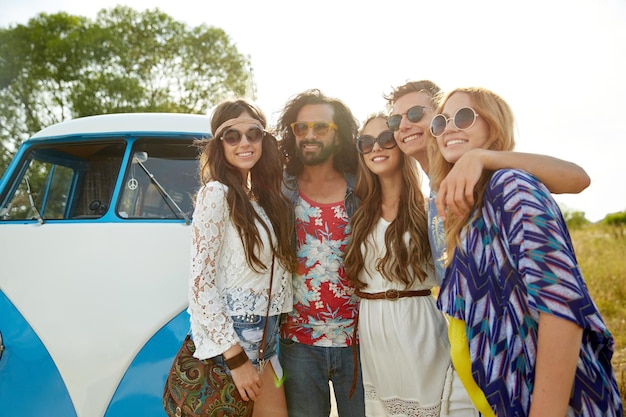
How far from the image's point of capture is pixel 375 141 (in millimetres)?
2709

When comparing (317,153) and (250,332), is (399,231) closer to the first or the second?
(317,153)

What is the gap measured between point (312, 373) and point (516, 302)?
1.38 meters

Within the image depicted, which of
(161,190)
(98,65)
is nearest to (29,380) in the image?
(161,190)

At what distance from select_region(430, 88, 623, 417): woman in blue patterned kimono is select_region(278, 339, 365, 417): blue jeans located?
0.96 metres

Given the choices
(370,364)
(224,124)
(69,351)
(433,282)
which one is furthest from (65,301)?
(433,282)

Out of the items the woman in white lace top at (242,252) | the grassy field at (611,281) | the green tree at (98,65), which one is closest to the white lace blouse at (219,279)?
the woman in white lace top at (242,252)

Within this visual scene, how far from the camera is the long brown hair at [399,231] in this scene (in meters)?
2.47

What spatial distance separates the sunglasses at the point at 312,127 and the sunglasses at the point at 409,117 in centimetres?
53

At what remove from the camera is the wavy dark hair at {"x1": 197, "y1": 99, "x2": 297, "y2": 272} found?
2291 mm

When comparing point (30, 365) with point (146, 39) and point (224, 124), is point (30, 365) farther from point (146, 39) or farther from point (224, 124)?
point (146, 39)

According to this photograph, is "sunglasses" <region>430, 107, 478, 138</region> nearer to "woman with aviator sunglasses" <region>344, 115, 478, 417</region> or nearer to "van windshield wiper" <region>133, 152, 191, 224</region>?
"woman with aviator sunglasses" <region>344, 115, 478, 417</region>

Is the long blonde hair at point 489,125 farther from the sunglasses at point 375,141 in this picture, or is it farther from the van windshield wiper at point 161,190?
the van windshield wiper at point 161,190

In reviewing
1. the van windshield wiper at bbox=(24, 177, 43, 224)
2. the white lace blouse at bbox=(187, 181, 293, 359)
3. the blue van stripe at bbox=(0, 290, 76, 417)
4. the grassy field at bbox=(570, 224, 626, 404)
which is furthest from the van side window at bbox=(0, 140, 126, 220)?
the grassy field at bbox=(570, 224, 626, 404)

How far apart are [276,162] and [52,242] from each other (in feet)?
4.83
